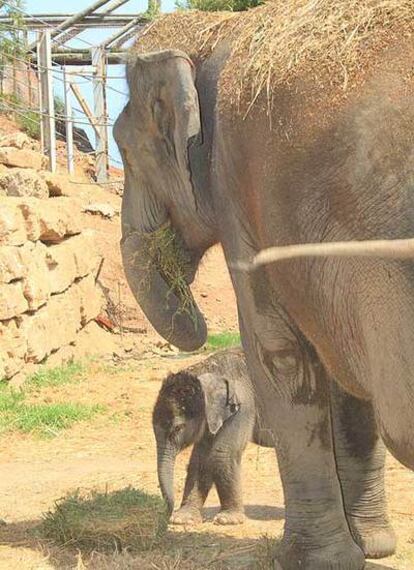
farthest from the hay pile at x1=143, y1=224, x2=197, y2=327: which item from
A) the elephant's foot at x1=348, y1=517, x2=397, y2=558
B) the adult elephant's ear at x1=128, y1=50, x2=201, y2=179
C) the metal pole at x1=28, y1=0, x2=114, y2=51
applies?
the metal pole at x1=28, y1=0, x2=114, y2=51

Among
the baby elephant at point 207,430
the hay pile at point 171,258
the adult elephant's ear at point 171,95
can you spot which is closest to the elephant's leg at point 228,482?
the baby elephant at point 207,430

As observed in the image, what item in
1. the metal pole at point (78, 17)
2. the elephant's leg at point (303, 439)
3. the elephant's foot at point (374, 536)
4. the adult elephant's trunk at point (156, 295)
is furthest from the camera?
the metal pole at point (78, 17)

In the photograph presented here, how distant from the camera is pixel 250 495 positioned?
7.14 metres

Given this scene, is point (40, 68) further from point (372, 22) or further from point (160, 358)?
point (372, 22)

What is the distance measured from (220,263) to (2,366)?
9.16 metres

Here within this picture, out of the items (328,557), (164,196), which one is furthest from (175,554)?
(164,196)

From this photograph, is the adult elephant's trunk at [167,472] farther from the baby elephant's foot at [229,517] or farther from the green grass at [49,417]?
the green grass at [49,417]

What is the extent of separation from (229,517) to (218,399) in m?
0.87

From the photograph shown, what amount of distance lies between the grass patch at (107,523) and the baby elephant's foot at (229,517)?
621 mm

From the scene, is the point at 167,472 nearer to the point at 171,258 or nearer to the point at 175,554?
the point at 175,554

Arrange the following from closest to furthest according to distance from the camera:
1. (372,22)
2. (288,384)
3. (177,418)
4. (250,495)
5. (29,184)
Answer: (372,22) < (288,384) < (177,418) < (250,495) < (29,184)

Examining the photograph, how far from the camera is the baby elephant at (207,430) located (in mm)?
6434

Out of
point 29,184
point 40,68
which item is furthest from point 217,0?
point 40,68

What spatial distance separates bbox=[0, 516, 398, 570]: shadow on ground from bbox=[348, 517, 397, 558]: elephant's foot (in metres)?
0.07
